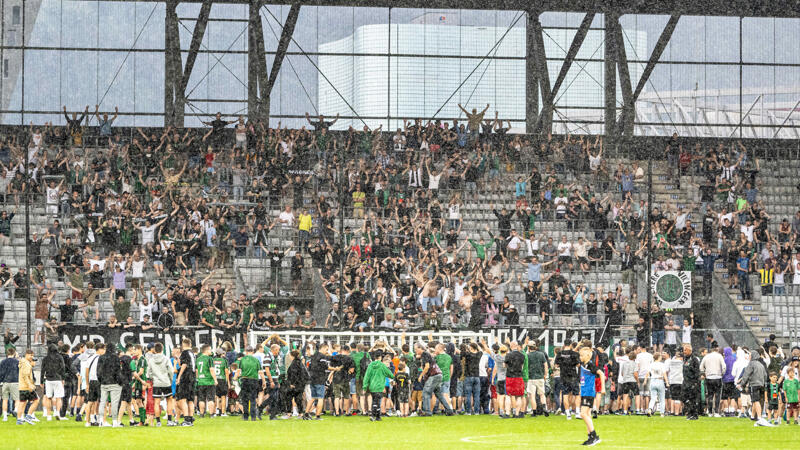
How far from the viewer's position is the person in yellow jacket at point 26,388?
2234 cm

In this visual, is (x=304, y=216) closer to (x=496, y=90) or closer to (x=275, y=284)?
(x=275, y=284)

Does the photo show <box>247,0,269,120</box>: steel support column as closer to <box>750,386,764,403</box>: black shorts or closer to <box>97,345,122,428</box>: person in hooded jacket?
<box>97,345,122,428</box>: person in hooded jacket

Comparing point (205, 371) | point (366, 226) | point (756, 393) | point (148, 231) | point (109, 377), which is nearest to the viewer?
point (109, 377)

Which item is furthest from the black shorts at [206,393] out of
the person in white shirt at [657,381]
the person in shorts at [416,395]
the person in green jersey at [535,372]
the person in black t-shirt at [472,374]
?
the person in white shirt at [657,381]

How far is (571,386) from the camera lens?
81.4ft

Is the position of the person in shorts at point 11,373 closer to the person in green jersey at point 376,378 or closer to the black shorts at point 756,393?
the person in green jersey at point 376,378

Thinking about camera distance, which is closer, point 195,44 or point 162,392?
point 162,392

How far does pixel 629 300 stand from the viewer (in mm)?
35625

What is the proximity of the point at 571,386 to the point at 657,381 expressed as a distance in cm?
205

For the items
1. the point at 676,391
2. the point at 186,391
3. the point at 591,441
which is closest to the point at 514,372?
the point at 676,391

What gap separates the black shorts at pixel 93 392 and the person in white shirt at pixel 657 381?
35.2ft

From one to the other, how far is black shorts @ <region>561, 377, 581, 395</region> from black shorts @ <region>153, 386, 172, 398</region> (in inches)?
297

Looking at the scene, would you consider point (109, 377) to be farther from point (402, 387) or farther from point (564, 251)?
point (564, 251)

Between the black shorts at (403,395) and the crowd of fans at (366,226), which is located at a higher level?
the crowd of fans at (366,226)
